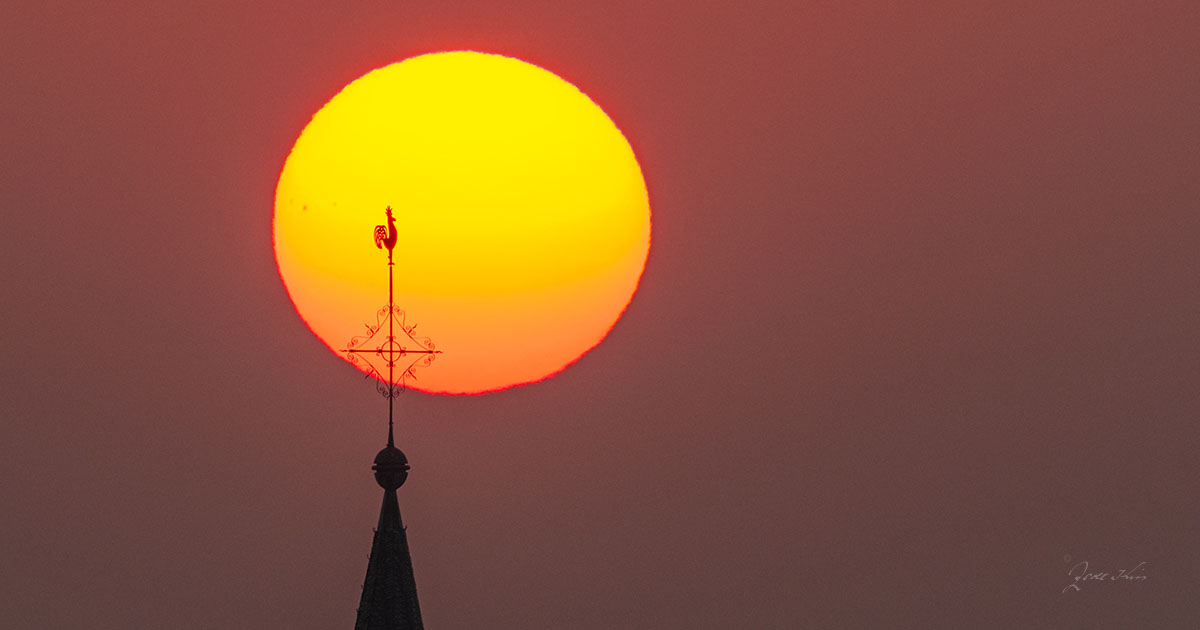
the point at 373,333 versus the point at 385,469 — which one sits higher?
the point at 373,333

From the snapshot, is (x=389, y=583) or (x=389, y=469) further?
(x=389, y=469)

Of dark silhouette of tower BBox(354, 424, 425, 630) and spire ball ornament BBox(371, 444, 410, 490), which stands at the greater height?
spire ball ornament BBox(371, 444, 410, 490)

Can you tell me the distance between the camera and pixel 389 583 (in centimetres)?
3728

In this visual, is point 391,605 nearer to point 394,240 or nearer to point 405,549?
point 405,549

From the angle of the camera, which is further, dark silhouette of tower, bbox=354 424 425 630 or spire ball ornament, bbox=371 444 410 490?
spire ball ornament, bbox=371 444 410 490

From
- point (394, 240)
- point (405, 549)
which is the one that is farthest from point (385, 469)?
point (394, 240)

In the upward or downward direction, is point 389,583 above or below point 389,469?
below

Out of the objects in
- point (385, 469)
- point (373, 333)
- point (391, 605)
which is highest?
point (373, 333)

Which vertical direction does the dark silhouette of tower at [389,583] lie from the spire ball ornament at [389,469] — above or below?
below

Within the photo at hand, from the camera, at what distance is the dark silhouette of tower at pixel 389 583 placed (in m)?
37.1

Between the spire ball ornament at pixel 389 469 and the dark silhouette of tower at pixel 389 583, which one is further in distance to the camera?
the spire ball ornament at pixel 389 469

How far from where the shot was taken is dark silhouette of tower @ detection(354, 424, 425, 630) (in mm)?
37062

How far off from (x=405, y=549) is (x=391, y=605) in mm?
1193

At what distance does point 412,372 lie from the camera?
38.7m
